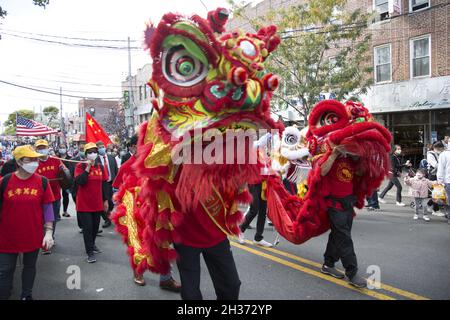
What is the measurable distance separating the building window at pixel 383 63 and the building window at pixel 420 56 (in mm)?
960

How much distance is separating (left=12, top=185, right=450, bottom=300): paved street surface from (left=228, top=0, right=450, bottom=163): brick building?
9007 millimetres

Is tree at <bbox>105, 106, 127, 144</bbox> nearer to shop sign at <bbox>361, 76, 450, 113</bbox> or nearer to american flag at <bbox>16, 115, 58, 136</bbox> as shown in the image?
american flag at <bbox>16, 115, 58, 136</bbox>

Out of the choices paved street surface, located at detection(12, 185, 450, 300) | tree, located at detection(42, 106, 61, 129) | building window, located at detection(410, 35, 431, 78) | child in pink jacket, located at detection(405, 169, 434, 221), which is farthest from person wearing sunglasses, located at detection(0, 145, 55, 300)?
tree, located at detection(42, 106, 61, 129)

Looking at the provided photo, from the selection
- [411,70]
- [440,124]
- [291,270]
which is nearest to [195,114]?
[291,270]

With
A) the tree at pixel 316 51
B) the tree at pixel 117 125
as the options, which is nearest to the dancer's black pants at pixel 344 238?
the tree at pixel 316 51

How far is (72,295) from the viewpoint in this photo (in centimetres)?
408

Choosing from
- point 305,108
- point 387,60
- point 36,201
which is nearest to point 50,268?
point 36,201

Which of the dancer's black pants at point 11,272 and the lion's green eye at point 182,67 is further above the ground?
the lion's green eye at point 182,67

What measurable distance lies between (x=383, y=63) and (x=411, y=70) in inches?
50.6

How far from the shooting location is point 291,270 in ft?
15.4

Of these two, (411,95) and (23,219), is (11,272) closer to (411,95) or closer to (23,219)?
(23,219)

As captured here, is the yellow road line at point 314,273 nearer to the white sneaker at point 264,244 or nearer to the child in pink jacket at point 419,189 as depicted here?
the white sneaker at point 264,244

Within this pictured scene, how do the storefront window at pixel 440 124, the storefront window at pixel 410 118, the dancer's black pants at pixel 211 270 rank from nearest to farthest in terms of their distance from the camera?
the dancer's black pants at pixel 211 270 < the storefront window at pixel 440 124 < the storefront window at pixel 410 118

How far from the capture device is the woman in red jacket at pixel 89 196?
17.6 ft
